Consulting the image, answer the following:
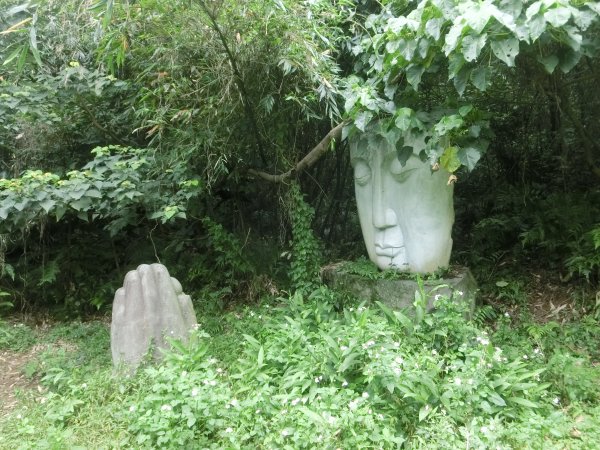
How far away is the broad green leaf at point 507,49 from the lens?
2643 mm

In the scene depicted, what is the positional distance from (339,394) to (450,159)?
5.27ft

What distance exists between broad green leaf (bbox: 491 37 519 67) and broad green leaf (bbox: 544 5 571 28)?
0.21 m

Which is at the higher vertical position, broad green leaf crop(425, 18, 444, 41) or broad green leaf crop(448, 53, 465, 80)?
broad green leaf crop(425, 18, 444, 41)

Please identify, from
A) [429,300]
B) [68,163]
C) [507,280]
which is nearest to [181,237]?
[68,163]

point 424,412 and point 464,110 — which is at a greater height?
point 464,110

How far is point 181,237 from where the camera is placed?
225 inches

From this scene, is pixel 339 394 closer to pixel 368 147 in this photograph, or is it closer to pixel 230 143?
pixel 368 147

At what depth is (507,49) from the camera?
8.73ft

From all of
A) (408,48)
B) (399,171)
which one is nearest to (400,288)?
(399,171)

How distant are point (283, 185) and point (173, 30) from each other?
1.67 m

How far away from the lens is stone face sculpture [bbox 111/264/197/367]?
3641mm

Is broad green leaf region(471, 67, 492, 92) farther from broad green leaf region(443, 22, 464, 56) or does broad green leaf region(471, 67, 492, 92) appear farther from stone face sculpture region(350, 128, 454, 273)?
stone face sculpture region(350, 128, 454, 273)

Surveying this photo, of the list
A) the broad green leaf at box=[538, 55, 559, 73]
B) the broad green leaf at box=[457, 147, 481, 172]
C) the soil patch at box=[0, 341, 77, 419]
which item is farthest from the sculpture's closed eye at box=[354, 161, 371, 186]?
the soil patch at box=[0, 341, 77, 419]

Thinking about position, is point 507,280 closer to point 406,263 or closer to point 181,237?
point 406,263
